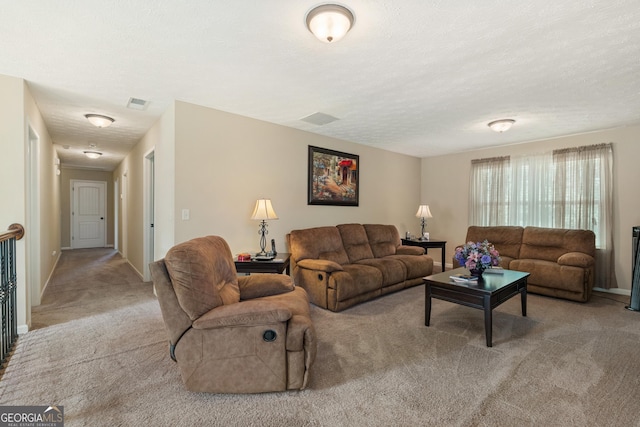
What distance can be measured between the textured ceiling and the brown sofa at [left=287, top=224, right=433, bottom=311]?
1.70 m

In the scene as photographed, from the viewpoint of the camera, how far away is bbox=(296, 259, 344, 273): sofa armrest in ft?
11.7

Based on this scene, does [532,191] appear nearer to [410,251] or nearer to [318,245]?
[410,251]

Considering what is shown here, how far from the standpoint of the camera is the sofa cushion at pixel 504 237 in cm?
487

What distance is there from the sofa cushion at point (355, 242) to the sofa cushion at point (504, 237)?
78.6 inches

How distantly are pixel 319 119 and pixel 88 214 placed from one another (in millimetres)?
8338

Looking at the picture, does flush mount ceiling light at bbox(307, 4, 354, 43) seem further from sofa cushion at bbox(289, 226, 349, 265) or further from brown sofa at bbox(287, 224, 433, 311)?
sofa cushion at bbox(289, 226, 349, 265)

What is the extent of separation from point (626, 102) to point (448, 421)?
396 centimetres

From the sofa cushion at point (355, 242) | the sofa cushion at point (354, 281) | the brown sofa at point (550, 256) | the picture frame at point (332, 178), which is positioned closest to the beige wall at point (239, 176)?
the picture frame at point (332, 178)

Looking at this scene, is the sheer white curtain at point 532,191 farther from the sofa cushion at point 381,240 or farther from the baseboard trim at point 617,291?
the sofa cushion at point 381,240

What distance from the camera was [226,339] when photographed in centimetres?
184

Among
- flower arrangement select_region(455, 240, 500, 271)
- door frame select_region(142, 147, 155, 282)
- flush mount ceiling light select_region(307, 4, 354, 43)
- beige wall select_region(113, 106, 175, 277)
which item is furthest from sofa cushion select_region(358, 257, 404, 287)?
door frame select_region(142, 147, 155, 282)

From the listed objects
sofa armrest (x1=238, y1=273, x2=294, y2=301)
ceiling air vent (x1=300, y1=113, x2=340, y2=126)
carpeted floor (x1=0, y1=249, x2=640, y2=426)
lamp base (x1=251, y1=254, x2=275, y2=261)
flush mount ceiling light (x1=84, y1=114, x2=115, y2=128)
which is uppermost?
ceiling air vent (x1=300, y1=113, x2=340, y2=126)

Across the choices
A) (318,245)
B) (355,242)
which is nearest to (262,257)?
(318,245)

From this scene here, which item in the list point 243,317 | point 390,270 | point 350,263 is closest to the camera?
point 243,317
